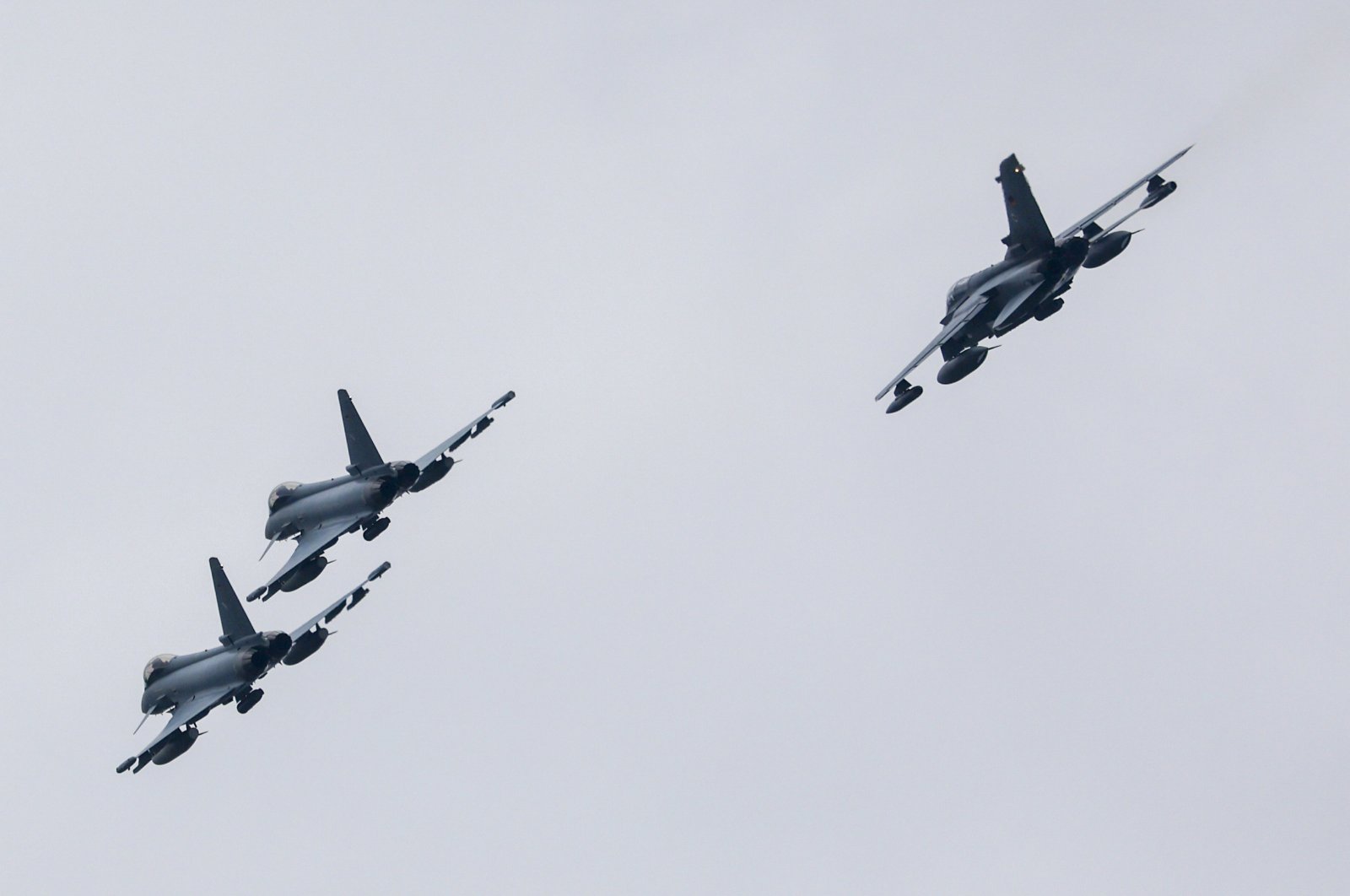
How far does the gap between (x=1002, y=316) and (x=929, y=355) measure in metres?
4.36

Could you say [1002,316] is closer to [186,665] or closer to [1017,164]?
[1017,164]

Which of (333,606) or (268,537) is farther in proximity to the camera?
(268,537)

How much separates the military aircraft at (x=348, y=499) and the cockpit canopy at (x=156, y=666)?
573 centimetres

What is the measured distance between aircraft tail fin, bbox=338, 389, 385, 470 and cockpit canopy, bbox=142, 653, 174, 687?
41.5ft

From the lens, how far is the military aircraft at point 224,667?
106 metres

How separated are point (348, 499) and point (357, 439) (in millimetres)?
2763

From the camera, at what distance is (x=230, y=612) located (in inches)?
4232

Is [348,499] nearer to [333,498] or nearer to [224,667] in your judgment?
[333,498]

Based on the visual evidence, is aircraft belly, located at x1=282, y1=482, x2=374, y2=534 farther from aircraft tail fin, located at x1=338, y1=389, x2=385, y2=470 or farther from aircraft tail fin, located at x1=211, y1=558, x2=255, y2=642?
aircraft tail fin, located at x1=211, y1=558, x2=255, y2=642

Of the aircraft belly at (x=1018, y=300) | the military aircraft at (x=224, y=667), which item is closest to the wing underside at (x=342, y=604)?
the military aircraft at (x=224, y=667)

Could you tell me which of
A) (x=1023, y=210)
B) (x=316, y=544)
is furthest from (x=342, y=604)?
(x=1023, y=210)

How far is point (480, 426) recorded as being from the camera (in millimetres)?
113750

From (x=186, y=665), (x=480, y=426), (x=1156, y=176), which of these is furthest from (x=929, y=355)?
(x=186, y=665)

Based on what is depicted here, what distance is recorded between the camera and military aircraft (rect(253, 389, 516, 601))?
109000mm
